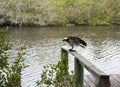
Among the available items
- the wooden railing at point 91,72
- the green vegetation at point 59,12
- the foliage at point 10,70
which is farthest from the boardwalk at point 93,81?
the green vegetation at point 59,12

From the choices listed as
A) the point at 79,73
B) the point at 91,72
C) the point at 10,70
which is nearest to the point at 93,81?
the point at 79,73

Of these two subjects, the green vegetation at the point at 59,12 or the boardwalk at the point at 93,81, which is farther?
the green vegetation at the point at 59,12

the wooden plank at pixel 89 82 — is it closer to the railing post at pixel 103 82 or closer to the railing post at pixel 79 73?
the railing post at pixel 79 73

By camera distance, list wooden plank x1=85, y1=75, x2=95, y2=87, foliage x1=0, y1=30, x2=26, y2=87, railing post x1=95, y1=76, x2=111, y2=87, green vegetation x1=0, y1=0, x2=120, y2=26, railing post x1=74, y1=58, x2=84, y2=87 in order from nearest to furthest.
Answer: foliage x1=0, y1=30, x2=26, y2=87 < railing post x1=95, y1=76, x2=111, y2=87 < railing post x1=74, y1=58, x2=84, y2=87 < wooden plank x1=85, y1=75, x2=95, y2=87 < green vegetation x1=0, y1=0, x2=120, y2=26

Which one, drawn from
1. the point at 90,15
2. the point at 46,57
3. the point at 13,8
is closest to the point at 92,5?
the point at 90,15

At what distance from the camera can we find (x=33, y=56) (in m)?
18.0

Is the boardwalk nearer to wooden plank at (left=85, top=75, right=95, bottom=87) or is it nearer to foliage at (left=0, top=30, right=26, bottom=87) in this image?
wooden plank at (left=85, top=75, right=95, bottom=87)

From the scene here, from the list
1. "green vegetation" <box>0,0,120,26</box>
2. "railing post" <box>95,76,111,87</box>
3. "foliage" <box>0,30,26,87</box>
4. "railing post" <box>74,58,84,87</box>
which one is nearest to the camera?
"foliage" <box>0,30,26,87</box>

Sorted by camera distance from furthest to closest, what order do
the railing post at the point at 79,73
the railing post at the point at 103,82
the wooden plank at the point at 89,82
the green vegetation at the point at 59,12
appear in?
1. the green vegetation at the point at 59,12
2. the wooden plank at the point at 89,82
3. the railing post at the point at 79,73
4. the railing post at the point at 103,82

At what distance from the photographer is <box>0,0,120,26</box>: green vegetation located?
42688 millimetres

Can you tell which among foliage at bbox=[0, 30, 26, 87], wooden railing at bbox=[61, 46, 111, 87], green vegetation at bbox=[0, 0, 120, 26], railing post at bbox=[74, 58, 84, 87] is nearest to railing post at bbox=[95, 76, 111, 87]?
wooden railing at bbox=[61, 46, 111, 87]

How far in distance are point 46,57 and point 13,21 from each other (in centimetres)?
2567

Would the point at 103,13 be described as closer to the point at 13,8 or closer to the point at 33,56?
the point at 13,8

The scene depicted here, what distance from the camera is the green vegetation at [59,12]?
42688mm
